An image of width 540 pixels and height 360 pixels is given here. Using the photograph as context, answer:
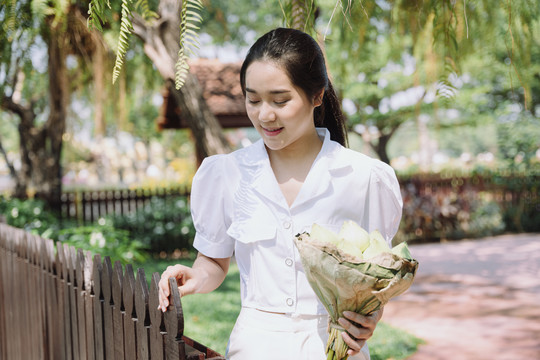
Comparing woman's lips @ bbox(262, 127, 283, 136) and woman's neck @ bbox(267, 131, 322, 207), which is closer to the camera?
woman's lips @ bbox(262, 127, 283, 136)

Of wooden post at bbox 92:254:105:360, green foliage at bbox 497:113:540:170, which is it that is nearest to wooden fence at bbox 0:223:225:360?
wooden post at bbox 92:254:105:360

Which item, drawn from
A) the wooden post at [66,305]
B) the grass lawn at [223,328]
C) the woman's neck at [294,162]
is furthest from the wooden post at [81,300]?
the grass lawn at [223,328]

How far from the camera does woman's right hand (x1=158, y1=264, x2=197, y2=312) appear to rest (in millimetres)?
1450

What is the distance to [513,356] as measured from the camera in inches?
179

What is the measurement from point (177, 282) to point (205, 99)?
17.3 feet

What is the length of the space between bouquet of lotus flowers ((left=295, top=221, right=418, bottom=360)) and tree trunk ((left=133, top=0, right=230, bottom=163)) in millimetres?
4152

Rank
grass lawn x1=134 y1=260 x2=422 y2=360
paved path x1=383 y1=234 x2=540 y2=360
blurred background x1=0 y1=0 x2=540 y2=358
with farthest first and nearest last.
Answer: paved path x1=383 y1=234 x2=540 y2=360 < grass lawn x1=134 y1=260 x2=422 y2=360 < blurred background x1=0 y1=0 x2=540 y2=358

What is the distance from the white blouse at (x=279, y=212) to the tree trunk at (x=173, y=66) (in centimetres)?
359

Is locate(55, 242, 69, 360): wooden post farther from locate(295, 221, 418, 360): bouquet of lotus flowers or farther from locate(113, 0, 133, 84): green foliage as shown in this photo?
locate(295, 221, 418, 360): bouquet of lotus flowers

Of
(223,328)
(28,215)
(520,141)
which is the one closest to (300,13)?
(223,328)

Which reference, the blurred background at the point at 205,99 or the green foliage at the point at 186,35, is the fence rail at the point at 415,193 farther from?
the green foliage at the point at 186,35

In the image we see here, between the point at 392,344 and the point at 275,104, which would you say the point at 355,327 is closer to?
the point at 275,104

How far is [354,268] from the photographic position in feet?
3.62

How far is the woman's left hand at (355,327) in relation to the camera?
1220mm
